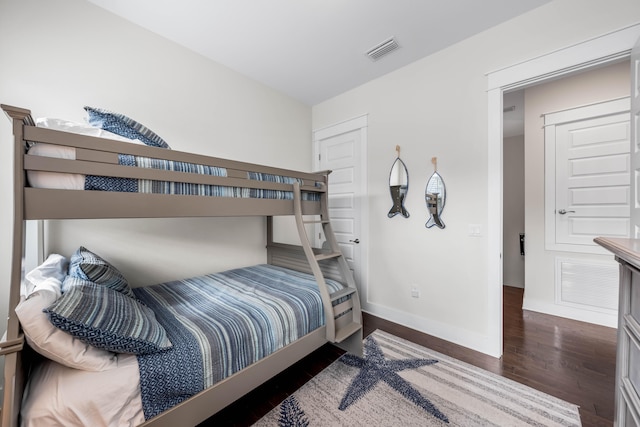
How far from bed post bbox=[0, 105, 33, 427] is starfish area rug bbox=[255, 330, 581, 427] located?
42.4 inches

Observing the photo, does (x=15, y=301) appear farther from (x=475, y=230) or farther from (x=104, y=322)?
(x=475, y=230)

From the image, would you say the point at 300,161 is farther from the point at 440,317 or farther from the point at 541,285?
the point at 541,285

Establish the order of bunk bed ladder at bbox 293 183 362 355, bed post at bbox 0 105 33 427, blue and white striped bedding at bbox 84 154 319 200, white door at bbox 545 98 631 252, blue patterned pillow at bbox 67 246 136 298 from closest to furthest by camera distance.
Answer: bed post at bbox 0 105 33 427, blue and white striped bedding at bbox 84 154 319 200, blue patterned pillow at bbox 67 246 136 298, bunk bed ladder at bbox 293 183 362 355, white door at bbox 545 98 631 252

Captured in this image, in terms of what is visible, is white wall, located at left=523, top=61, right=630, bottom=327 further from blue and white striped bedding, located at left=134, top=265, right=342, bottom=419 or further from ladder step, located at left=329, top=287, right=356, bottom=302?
blue and white striped bedding, located at left=134, top=265, right=342, bottom=419

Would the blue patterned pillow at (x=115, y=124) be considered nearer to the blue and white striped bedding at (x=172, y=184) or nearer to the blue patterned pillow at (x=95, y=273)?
the blue and white striped bedding at (x=172, y=184)

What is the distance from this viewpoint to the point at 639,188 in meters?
1.38

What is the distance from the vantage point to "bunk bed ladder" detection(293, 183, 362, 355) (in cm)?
176

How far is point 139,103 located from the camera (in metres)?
2.10

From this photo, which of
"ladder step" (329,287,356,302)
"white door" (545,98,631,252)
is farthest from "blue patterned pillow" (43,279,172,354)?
"white door" (545,98,631,252)

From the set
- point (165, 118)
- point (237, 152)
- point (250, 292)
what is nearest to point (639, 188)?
point (250, 292)

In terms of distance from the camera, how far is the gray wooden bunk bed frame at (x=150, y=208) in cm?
86

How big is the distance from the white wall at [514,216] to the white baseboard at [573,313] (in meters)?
0.96

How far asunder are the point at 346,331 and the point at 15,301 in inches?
67.3

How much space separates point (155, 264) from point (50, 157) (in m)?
1.44
